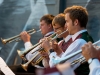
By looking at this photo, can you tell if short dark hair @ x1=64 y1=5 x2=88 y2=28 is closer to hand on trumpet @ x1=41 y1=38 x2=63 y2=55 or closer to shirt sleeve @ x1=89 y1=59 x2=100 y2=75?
hand on trumpet @ x1=41 y1=38 x2=63 y2=55

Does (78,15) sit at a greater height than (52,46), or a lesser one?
greater

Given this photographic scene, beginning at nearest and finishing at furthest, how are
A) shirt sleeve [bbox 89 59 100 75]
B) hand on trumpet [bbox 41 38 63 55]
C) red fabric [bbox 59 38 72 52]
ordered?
shirt sleeve [bbox 89 59 100 75], hand on trumpet [bbox 41 38 63 55], red fabric [bbox 59 38 72 52]

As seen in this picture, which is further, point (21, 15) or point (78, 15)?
point (21, 15)

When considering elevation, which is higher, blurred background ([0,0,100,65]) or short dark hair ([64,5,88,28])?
short dark hair ([64,5,88,28])

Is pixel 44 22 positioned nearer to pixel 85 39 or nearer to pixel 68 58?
pixel 85 39

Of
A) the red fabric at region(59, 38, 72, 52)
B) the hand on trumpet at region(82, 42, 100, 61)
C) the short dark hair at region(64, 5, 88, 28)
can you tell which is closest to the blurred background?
the red fabric at region(59, 38, 72, 52)

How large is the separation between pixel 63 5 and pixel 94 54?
325 cm

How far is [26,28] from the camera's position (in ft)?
19.0

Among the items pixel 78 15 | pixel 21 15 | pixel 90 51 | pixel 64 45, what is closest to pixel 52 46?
pixel 64 45

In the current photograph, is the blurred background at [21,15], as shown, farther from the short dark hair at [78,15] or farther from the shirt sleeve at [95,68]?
the shirt sleeve at [95,68]

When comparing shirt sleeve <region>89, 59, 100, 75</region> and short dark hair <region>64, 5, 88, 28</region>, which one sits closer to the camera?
shirt sleeve <region>89, 59, 100, 75</region>

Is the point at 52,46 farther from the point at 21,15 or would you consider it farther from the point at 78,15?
the point at 21,15

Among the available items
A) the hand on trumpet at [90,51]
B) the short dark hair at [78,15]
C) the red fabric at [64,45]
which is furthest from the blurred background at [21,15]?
the hand on trumpet at [90,51]

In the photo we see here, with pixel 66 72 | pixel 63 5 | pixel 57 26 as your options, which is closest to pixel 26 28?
pixel 63 5
